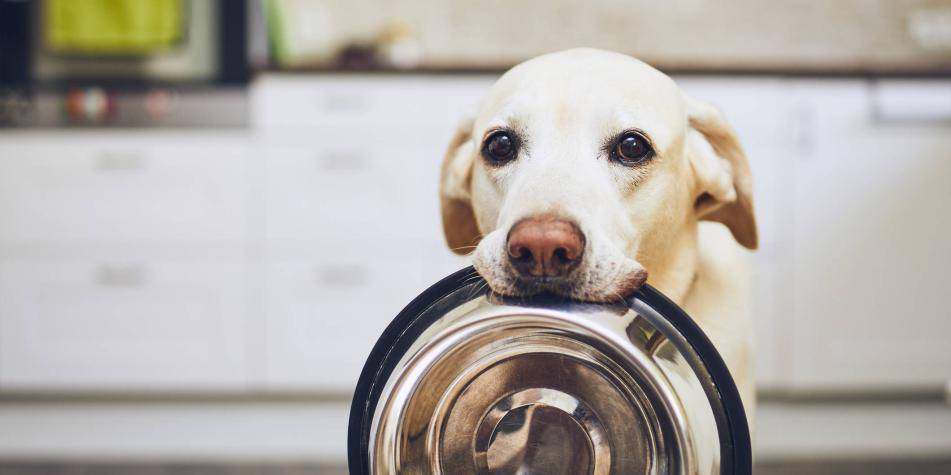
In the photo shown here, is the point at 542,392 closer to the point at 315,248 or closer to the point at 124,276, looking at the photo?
the point at 315,248

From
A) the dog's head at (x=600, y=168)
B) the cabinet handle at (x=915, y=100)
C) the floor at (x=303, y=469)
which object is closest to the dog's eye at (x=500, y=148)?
the dog's head at (x=600, y=168)

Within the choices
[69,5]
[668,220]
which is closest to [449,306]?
[668,220]

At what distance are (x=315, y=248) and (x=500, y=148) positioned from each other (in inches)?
52.8

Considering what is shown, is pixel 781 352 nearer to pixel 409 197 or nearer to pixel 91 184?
pixel 409 197

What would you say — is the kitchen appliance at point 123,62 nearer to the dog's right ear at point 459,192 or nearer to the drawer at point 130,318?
the drawer at point 130,318

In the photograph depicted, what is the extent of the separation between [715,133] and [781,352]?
1.35 metres

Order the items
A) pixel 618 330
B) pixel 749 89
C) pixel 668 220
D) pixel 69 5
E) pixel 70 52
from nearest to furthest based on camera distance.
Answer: pixel 618 330 → pixel 668 220 → pixel 749 89 → pixel 69 5 → pixel 70 52

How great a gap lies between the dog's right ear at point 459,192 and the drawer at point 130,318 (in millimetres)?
1249

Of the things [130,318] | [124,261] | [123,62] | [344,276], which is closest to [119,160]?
[124,261]

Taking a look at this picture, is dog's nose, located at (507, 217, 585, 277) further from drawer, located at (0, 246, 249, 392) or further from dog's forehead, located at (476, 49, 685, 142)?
drawer, located at (0, 246, 249, 392)

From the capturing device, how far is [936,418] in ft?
6.45

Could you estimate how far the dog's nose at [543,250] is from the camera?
57 centimetres

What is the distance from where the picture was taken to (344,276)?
2.02 metres

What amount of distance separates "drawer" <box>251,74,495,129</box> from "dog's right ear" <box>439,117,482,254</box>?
1084mm
